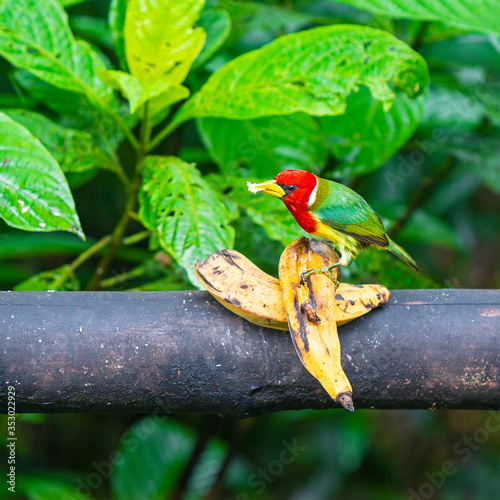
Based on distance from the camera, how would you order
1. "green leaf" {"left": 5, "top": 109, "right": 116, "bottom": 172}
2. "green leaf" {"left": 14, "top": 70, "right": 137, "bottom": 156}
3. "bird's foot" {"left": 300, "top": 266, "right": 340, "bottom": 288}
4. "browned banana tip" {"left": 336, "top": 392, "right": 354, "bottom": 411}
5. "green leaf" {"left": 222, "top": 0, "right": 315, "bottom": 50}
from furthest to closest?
1. "green leaf" {"left": 222, "top": 0, "right": 315, "bottom": 50}
2. "green leaf" {"left": 14, "top": 70, "right": 137, "bottom": 156}
3. "green leaf" {"left": 5, "top": 109, "right": 116, "bottom": 172}
4. "bird's foot" {"left": 300, "top": 266, "right": 340, "bottom": 288}
5. "browned banana tip" {"left": 336, "top": 392, "right": 354, "bottom": 411}

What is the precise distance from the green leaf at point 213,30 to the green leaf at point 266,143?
0.13 m

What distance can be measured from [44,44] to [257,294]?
1.90ft

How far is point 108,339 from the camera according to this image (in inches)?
26.6

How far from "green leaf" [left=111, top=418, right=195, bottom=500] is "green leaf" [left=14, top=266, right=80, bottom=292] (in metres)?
0.79

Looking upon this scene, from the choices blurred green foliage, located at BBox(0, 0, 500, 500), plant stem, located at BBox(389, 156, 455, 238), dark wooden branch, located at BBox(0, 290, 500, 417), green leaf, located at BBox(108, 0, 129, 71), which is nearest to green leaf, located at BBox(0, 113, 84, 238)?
blurred green foliage, located at BBox(0, 0, 500, 500)

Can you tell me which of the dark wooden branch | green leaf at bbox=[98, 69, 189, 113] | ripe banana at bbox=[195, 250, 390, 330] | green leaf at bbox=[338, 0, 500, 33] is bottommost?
the dark wooden branch

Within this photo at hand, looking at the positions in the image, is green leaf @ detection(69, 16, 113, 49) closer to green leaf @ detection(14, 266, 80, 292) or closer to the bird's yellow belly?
green leaf @ detection(14, 266, 80, 292)

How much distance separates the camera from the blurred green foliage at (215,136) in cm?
89

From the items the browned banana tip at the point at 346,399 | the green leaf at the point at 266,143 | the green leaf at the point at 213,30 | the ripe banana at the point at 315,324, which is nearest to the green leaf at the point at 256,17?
the green leaf at the point at 213,30

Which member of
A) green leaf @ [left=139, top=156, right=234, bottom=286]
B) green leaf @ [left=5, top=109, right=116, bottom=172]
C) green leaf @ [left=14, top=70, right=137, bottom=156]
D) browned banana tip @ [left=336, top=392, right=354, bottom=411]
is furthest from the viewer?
green leaf @ [left=14, top=70, right=137, bottom=156]

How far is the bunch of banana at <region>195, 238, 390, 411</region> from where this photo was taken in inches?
25.2

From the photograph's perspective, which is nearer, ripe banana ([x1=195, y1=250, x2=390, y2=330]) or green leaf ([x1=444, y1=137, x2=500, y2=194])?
ripe banana ([x1=195, y1=250, x2=390, y2=330])

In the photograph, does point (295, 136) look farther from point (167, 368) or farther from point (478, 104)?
point (167, 368)

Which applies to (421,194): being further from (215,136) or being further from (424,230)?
(215,136)
